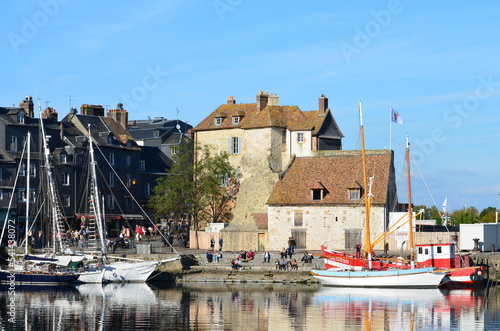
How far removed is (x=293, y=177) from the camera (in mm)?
78438

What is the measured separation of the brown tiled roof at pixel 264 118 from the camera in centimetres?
8338

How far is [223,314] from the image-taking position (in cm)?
4984

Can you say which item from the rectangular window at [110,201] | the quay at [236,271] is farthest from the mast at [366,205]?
the rectangular window at [110,201]

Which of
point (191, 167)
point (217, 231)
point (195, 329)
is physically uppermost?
point (191, 167)

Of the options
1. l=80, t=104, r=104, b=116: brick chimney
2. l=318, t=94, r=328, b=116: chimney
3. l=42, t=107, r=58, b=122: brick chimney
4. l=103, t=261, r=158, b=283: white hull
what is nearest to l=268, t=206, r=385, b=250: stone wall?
l=103, t=261, r=158, b=283: white hull

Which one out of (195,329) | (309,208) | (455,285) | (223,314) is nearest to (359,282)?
(455,285)

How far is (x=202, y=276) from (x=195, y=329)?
83.3 feet

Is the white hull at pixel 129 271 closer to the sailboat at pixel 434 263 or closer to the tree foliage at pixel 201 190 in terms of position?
the sailboat at pixel 434 263

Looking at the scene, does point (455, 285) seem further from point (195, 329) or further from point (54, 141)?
point (54, 141)

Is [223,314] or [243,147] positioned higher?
[243,147]

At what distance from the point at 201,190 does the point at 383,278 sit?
24574 mm

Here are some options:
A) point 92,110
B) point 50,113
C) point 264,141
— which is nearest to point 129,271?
point 264,141

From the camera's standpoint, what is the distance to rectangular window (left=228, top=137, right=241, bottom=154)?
3410 inches

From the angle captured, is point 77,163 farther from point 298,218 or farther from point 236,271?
point 236,271
